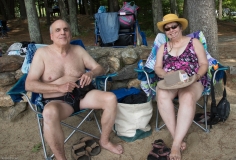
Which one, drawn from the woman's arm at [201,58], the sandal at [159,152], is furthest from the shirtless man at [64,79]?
the woman's arm at [201,58]

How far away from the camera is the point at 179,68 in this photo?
2.67 metres

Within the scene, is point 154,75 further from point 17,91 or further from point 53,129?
point 17,91

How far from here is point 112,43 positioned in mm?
5148

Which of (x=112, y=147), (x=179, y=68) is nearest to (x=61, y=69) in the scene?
(x=112, y=147)

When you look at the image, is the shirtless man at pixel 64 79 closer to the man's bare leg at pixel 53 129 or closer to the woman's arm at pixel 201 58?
the man's bare leg at pixel 53 129

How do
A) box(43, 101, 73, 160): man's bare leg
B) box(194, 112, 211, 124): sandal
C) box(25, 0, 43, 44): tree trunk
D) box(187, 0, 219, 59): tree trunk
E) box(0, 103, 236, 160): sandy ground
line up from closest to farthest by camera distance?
box(43, 101, 73, 160): man's bare leg, box(0, 103, 236, 160): sandy ground, box(194, 112, 211, 124): sandal, box(187, 0, 219, 59): tree trunk, box(25, 0, 43, 44): tree trunk

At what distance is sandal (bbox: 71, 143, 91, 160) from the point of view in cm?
239

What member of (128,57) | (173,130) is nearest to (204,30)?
(128,57)

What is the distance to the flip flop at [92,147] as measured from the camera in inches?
98.1

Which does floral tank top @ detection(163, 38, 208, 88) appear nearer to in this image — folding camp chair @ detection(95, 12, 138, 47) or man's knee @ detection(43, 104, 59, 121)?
man's knee @ detection(43, 104, 59, 121)

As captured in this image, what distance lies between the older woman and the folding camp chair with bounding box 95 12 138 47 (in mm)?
2343

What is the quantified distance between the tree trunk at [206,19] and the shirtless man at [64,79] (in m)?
1.69

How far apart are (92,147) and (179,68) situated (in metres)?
1.29

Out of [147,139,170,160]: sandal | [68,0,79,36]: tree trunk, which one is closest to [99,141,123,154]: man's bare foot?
[147,139,170,160]: sandal
